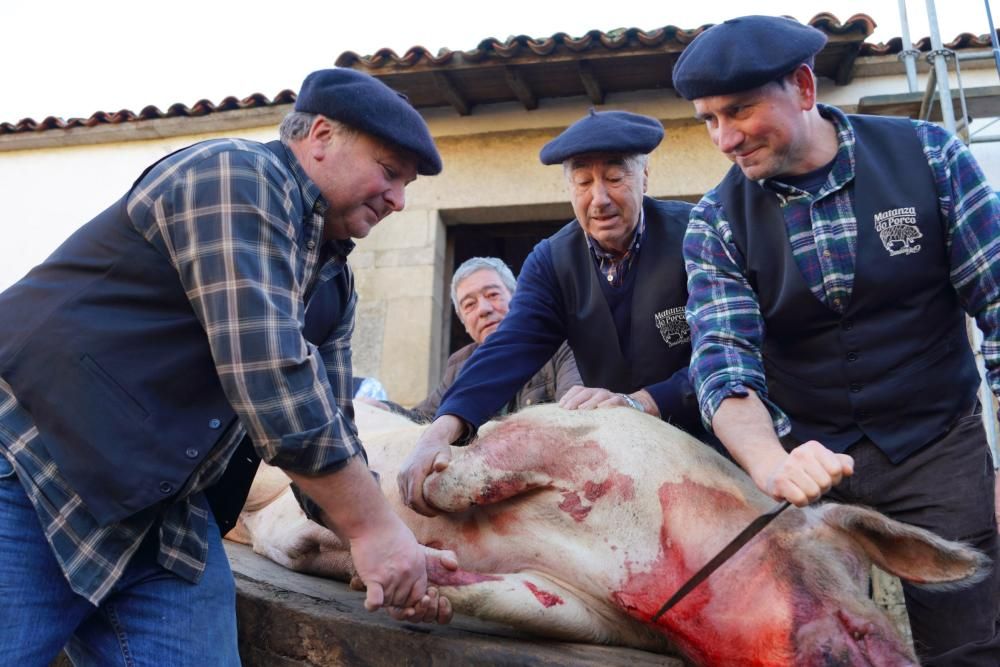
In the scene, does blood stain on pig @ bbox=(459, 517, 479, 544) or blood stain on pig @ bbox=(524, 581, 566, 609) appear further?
blood stain on pig @ bbox=(459, 517, 479, 544)

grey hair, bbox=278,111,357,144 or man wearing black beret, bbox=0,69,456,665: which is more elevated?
grey hair, bbox=278,111,357,144

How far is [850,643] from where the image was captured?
6.78 feet

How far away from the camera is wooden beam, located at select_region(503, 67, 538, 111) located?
6910 mm

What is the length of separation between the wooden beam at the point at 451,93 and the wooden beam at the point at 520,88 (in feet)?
1.46

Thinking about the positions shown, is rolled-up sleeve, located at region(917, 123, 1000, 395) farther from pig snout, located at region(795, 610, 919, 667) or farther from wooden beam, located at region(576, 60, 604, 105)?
wooden beam, located at region(576, 60, 604, 105)

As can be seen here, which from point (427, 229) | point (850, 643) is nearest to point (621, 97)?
point (427, 229)

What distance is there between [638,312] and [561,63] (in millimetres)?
4091

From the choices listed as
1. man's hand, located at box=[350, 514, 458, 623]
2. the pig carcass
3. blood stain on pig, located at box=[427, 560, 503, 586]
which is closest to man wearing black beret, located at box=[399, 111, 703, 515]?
the pig carcass

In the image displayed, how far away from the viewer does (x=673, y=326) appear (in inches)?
124

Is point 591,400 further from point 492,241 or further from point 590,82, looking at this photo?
point 492,241

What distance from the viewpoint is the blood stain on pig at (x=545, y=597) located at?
2.37m

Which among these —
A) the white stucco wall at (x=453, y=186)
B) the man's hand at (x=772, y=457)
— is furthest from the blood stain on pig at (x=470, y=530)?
the white stucco wall at (x=453, y=186)

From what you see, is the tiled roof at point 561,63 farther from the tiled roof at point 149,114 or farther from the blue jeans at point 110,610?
the blue jeans at point 110,610

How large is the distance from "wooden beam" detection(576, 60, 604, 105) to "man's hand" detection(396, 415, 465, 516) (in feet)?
15.0
